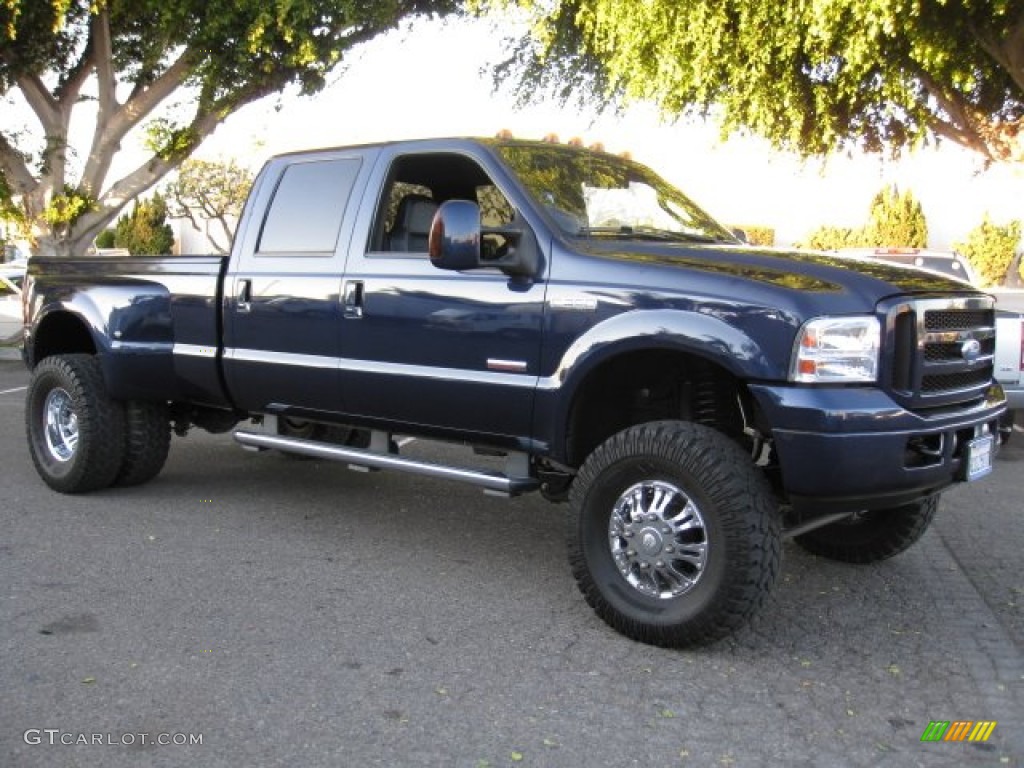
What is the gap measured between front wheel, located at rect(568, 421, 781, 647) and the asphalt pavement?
0.17 m

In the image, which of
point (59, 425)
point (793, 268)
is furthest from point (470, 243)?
point (59, 425)

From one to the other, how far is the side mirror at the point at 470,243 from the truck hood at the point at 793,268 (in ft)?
0.76

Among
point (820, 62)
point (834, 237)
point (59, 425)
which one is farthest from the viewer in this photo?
point (834, 237)

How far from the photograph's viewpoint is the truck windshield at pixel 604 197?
461 centimetres

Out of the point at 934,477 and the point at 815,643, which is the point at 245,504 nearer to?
the point at 815,643

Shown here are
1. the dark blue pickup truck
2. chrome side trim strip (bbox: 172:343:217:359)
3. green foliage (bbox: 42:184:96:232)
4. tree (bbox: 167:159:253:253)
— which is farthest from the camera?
tree (bbox: 167:159:253:253)

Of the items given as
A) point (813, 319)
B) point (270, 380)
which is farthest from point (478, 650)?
point (270, 380)

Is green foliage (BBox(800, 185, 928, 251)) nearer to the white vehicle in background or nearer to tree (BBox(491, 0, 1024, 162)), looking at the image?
tree (BBox(491, 0, 1024, 162))

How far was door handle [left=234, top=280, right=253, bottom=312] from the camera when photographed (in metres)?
5.40

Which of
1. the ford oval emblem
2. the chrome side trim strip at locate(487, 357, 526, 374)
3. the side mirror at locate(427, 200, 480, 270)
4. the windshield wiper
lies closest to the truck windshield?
the windshield wiper

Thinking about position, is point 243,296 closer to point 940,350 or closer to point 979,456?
point 940,350

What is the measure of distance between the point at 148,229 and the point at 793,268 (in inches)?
1603

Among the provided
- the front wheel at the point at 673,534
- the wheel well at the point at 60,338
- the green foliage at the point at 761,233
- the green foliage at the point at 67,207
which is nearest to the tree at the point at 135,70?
the green foliage at the point at 67,207

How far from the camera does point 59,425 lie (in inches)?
252
